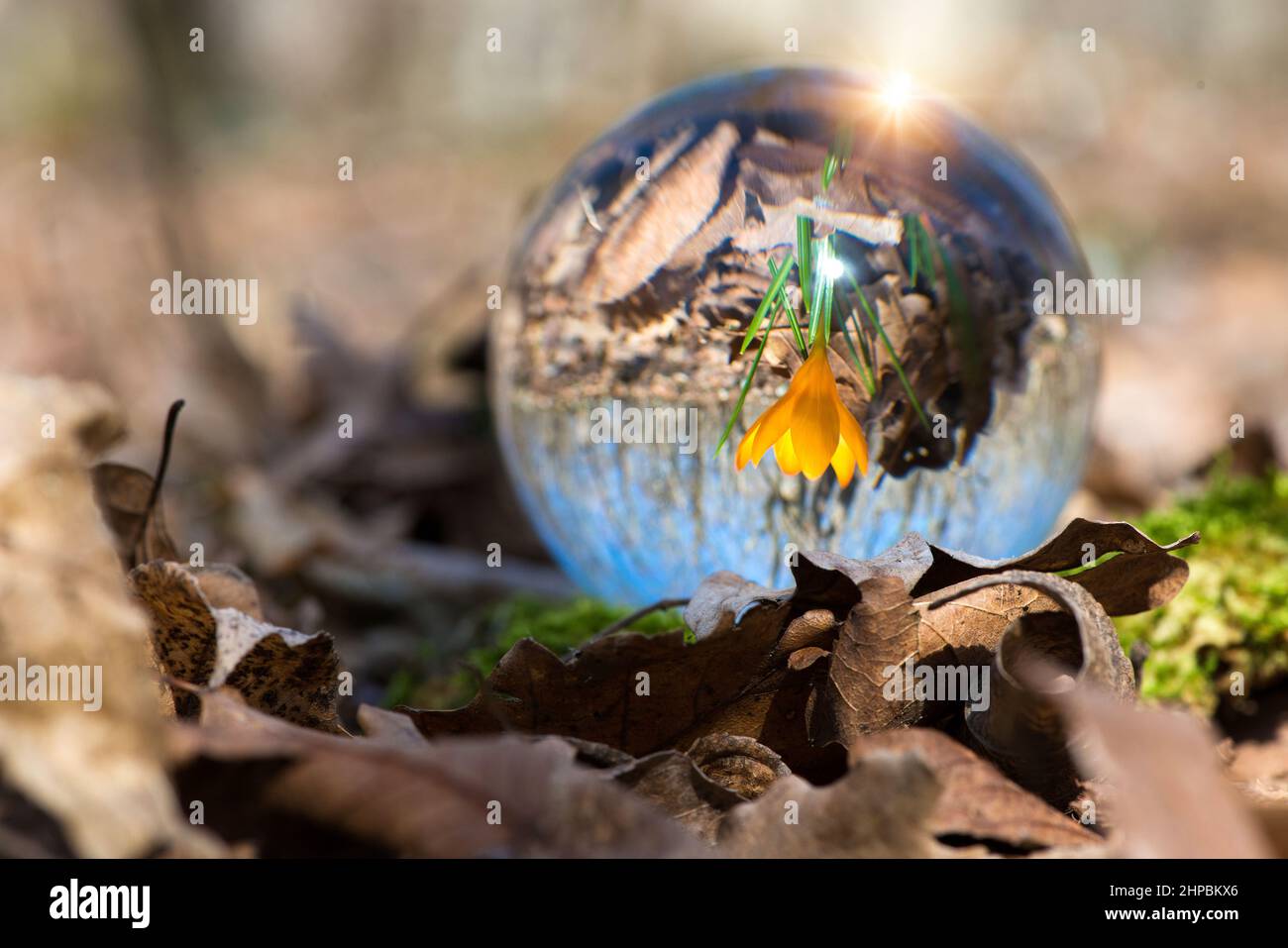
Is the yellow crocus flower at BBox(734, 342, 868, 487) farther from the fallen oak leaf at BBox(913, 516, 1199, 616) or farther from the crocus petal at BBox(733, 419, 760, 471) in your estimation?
the fallen oak leaf at BBox(913, 516, 1199, 616)

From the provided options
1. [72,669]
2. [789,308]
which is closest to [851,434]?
[789,308]

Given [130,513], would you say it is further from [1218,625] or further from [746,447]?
[1218,625]

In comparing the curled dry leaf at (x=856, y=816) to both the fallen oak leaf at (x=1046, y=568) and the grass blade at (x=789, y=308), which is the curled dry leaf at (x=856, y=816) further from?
the grass blade at (x=789, y=308)

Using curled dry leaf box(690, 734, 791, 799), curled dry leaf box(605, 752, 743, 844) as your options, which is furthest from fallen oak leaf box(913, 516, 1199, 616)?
curled dry leaf box(605, 752, 743, 844)

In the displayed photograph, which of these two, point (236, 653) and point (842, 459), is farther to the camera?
point (842, 459)
